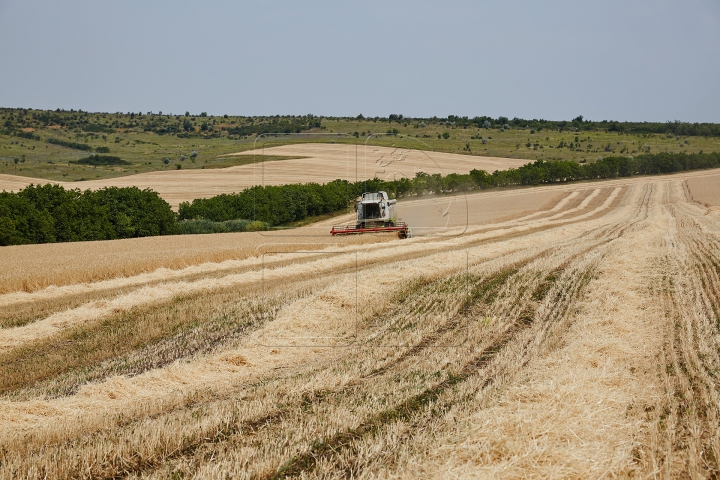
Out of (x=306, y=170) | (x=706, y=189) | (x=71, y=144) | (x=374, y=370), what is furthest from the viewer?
(x=71, y=144)

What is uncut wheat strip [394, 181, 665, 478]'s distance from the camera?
17.1 ft

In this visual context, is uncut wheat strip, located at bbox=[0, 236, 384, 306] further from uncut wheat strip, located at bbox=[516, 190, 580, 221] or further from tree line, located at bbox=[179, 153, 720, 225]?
uncut wheat strip, located at bbox=[516, 190, 580, 221]

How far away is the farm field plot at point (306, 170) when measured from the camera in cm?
1202

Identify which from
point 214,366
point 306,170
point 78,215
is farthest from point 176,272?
point 78,215

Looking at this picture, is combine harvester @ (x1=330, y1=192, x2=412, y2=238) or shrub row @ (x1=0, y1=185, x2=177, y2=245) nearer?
combine harvester @ (x1=330, y1=192, x2=412, y2=238)

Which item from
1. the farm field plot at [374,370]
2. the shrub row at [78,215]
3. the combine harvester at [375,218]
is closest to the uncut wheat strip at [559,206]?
the combine harvester at [375,218]

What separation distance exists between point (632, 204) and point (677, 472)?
5411cm

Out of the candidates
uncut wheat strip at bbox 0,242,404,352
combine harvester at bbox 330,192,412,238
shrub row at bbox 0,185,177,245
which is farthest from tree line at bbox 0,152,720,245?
uncut wheat strip at bbox 0,242,404,352

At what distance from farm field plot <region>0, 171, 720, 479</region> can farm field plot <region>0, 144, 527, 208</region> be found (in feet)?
9.17

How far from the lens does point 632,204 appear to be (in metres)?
54.6

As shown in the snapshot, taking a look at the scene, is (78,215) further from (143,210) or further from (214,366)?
(214,366)

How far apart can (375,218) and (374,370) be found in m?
18.7

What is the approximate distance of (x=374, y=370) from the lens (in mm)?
8680

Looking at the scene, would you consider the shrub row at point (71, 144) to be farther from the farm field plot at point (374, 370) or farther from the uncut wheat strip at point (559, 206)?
the farm field plot at point (374, 370)
